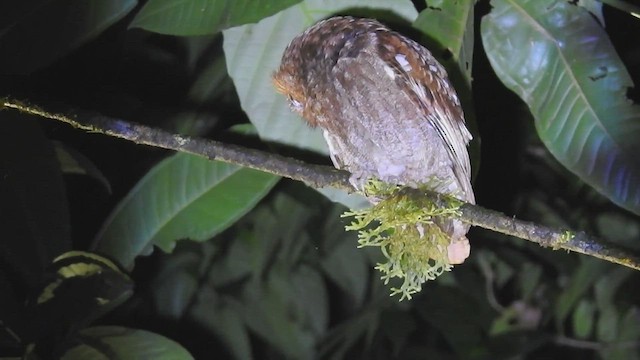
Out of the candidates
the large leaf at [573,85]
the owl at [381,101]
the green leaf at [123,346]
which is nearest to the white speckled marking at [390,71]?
the owl at [381,101]

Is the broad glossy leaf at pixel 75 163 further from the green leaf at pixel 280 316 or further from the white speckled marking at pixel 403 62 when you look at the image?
the white speckled marking at pixel 403 62

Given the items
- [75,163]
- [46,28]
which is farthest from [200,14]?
[75,163]

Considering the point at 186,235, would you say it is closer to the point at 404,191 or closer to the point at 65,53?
the point at 65,53

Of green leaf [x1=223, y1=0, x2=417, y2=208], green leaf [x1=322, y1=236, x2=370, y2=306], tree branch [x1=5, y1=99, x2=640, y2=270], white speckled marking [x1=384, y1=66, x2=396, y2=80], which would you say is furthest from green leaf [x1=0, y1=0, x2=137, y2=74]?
green leaf [x1=322, y1=236, x2=370, y2=306]

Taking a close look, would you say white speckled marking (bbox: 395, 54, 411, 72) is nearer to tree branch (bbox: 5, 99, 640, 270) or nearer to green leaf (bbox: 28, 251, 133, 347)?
tree branch (bbox: 5, 99, 640, 270)

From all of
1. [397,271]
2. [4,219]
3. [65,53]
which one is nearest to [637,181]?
[397,271]
